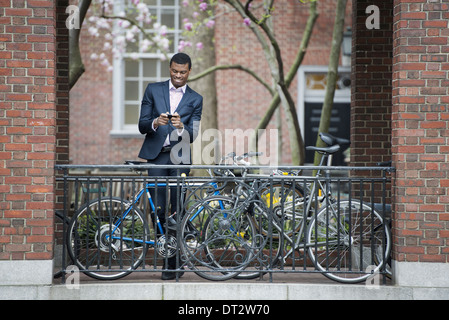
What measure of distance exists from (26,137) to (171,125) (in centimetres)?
141

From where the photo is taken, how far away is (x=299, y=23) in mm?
17328

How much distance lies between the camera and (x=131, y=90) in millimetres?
17594

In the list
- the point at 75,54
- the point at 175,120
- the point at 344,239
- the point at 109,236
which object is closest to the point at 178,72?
the point at 175,120

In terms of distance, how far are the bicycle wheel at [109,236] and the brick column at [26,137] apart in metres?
0.40

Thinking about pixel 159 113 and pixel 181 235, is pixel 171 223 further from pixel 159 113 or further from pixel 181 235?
pixel 159 113

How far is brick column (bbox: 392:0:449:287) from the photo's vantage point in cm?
671

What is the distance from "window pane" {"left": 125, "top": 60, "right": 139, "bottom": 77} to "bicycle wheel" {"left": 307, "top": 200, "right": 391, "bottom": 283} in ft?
35.5

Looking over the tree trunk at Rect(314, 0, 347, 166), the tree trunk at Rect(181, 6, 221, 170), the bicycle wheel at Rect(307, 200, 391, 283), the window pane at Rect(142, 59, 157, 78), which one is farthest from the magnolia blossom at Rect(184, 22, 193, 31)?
the bicycle wheel at Rect(307, 200, 391, 283)

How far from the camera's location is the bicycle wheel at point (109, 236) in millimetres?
6855

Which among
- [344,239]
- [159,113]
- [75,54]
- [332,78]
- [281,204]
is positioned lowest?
[344,239]

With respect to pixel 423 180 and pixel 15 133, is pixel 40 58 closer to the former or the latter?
pixel 15 133

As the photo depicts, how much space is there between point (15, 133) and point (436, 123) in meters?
3.90

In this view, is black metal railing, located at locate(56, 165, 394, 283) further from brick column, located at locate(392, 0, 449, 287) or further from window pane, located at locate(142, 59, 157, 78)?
window pane, located at locate(142, 59, 157, 78)

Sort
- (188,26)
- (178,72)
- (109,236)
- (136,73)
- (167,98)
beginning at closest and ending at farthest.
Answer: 1. (109,236)
2. (178,72)
3. (167,98)
4. (188,26)
5. (136,73)
